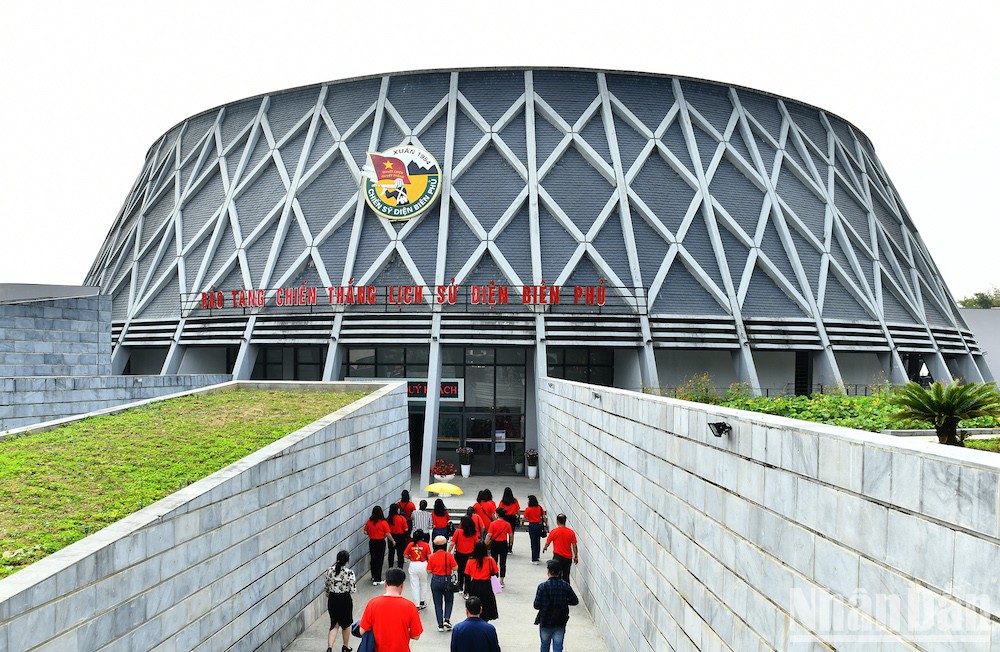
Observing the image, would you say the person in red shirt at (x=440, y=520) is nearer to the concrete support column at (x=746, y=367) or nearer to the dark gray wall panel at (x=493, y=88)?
the concrete support column at (x=746, y=367)

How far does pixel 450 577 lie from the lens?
12586mm

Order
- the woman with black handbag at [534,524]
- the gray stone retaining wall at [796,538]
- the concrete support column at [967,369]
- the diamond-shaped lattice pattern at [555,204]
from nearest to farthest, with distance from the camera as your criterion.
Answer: the gray stone retaining wall at [796,538] → the woman with black handbag at [534,524] → the diamond-shaped lattice pattern at [555,204] → the concrete support column at [967,369]

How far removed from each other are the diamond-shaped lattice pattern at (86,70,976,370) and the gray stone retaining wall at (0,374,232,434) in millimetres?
9901

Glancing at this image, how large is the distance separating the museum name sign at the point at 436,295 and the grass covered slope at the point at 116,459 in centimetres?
1116

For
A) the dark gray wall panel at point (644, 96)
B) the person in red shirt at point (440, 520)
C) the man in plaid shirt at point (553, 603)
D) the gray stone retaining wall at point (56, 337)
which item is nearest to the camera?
the man in plaid shirt at point (553, 603)

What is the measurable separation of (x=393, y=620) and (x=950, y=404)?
7.21 m

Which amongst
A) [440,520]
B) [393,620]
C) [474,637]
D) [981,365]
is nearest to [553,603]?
[474,637]

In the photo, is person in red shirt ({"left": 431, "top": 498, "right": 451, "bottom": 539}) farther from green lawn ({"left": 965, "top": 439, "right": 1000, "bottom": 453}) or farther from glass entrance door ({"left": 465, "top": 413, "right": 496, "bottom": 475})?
glass entrance door ({"left": 465, "top": 413, "right": 496, "bottom": 475})

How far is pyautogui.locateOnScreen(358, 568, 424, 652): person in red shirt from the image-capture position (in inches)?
311

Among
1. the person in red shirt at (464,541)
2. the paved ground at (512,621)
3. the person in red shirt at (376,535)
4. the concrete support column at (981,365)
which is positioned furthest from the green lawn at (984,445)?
the concrete support column at (981,365)

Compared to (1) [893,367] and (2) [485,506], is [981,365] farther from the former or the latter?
(2) [485,506]

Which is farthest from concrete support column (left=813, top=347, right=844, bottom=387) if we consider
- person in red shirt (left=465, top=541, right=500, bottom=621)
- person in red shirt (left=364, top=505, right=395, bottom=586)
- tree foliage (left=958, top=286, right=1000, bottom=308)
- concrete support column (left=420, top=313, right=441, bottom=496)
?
tree foliage (left=958, top=286, right=1000, bottom=308)

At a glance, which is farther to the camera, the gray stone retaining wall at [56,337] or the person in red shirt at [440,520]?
the gray stone retaining wall at [56,337]

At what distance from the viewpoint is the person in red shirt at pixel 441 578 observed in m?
12.3
